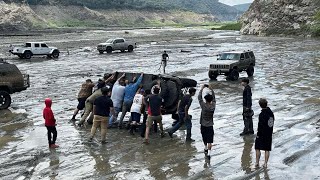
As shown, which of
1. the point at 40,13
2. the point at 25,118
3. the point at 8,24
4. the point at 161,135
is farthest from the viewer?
the point at 40,13

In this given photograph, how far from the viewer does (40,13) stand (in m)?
146

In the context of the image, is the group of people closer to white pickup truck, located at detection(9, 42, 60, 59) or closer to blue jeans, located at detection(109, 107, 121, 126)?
blue jeans, located at detection(109, 107, 121, 126)

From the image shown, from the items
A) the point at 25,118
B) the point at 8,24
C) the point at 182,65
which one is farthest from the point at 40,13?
the point at 25,118

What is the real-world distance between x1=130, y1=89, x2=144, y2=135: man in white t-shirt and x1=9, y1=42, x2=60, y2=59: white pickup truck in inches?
1261

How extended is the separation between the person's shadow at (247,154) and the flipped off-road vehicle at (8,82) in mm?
10101

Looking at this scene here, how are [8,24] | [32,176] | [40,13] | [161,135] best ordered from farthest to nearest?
1. [40,13]
2. [8,24]
3. [161,135]
4. [32,176]

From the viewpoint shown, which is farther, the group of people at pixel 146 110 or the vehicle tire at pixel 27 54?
the vehicle tire at pixel 27 54

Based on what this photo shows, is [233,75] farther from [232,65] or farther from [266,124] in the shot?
[266,124]

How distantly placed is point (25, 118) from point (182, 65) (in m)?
20.7

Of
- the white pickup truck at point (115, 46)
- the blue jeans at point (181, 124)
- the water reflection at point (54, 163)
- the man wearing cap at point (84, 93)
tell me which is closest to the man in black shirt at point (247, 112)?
the blue jeans at point (181, 124)

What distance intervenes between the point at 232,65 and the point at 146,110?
1504 centimetres

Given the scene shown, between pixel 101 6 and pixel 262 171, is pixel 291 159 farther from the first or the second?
pixel 101 6

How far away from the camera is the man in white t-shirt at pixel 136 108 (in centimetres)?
1406

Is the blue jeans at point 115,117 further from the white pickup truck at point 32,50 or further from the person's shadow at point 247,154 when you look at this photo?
the white pickup truck at point 32,50
